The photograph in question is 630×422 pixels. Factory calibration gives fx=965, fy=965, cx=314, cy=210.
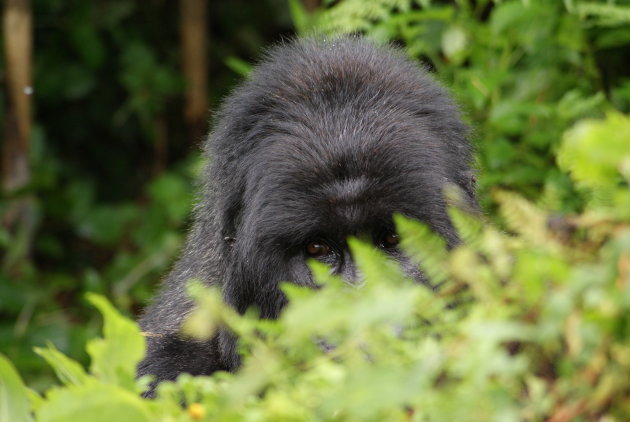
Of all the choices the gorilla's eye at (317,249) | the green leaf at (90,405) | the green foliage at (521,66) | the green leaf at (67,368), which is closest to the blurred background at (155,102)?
the green foliage at (521,66)

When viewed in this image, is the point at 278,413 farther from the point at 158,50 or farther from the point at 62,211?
the point at 158,50

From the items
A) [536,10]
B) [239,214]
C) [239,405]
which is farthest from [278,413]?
[536,10]

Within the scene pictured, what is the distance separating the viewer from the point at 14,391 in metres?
1.33

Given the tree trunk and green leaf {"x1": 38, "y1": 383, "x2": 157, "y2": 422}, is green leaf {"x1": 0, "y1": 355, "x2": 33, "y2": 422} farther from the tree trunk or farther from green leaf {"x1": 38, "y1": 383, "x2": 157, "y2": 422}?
the tree trunk

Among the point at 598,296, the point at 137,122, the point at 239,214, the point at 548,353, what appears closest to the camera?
the point at 598,296

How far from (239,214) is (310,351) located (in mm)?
1915

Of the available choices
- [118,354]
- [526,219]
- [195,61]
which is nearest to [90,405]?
[118,354]

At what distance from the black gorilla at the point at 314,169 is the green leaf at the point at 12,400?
5.00ft

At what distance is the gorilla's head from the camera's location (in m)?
2.83

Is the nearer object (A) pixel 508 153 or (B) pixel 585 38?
(A) pixel 508 153

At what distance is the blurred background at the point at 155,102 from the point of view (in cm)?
408

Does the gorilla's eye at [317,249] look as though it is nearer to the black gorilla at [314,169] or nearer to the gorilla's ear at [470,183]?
the black gorilla at [314,169]

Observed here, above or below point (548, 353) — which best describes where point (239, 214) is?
below

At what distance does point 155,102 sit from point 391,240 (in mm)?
4507
